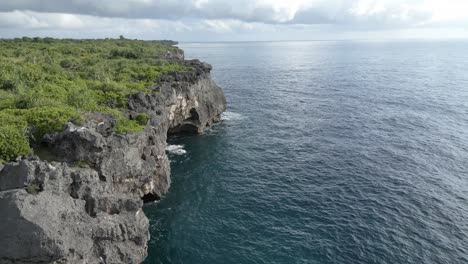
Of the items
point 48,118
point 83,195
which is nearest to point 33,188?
point 83,195

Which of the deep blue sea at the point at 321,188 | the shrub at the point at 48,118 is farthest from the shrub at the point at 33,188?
the deep blue sea at the point at 321,188

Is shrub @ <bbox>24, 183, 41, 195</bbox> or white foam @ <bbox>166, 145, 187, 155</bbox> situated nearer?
shrub @ <bbox>24, 183, 41, 195</bbox>

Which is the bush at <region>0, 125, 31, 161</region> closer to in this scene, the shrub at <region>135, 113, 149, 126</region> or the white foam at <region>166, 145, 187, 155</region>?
the shrub at <region>135, 113, 149, 126</region>

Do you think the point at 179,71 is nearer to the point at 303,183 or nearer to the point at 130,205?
the point at 303,183


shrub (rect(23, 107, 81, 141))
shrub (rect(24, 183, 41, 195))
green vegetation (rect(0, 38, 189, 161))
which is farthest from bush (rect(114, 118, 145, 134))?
shrub (rect(24, 183, 41, 195))

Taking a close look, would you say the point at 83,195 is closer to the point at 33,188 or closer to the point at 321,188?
the point at 33,188

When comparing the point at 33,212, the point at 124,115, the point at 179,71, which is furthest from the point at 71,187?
the point at 179,71

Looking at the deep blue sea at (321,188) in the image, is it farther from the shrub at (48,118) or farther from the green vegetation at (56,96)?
the shrub at (48,118)
